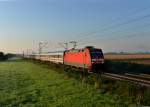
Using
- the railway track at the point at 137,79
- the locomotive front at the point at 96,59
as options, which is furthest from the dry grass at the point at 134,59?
the railway track at the point at 137,79

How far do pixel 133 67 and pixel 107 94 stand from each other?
2442cm

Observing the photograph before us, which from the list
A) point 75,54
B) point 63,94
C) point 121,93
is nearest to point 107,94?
point 121,93

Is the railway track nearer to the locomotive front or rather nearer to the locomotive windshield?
the locomotive front

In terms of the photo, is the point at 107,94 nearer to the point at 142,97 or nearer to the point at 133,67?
the point at 142,97

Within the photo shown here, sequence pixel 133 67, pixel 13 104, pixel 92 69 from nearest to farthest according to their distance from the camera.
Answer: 1. pixel 13 104
2. pixel 92 69
3. pixel 133 67

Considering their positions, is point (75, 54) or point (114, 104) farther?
point (75, 54)

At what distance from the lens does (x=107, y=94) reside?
16125 mm

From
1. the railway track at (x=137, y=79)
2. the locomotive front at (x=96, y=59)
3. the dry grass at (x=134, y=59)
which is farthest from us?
the dry grass at (x=134, y=59)

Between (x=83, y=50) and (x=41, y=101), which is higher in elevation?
(x=83, y=50)

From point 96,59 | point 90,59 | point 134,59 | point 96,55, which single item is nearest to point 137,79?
point 90,59

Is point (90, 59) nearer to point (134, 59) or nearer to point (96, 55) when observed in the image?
point (96, 55)

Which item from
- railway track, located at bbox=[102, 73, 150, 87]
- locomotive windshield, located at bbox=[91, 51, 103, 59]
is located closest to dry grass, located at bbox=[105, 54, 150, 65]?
locomotive windshield, located at bbox=[91, 51, 103, 59]

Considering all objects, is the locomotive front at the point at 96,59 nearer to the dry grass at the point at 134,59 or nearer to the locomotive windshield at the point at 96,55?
the locomotive windshield at the point at 96,55

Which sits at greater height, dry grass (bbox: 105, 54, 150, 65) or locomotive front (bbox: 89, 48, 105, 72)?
locomotive front (bbox: 89, 48, 105, 72)
